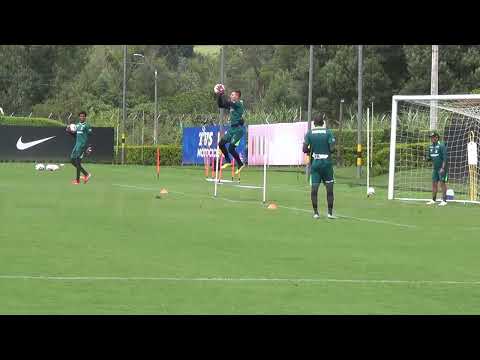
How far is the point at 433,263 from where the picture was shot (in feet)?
49.9

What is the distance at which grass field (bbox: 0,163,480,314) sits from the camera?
1123cm

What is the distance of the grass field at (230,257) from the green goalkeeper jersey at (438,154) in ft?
8.18

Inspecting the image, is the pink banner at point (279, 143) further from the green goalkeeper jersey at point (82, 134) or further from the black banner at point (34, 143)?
the green goalkeeper jersey at point (82, 134)

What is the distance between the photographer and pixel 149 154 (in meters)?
69.4

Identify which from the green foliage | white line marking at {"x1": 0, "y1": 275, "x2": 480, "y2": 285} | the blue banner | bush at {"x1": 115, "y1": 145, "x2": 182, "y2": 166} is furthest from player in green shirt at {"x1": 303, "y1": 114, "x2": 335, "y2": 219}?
bush at {"x1": 115, "y1": 145, "x2": 182, "y2": 166}

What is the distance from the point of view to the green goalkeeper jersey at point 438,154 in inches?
1195

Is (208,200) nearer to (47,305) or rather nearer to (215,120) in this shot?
(47,305)

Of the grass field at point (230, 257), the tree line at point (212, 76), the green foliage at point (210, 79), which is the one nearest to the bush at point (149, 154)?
the green foliage at point (210, 79)

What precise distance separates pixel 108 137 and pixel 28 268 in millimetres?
53111

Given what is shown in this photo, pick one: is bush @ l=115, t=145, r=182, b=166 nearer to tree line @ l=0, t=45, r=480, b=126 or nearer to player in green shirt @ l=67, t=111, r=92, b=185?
tree line @ l=0, t=45, r=480, b=126

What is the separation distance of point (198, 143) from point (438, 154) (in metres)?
34.6

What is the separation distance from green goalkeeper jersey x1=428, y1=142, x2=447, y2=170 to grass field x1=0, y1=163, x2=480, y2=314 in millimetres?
2495
